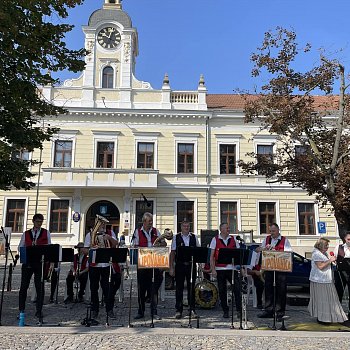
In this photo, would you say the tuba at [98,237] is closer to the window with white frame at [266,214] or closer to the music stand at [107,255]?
the music stand at [107,255]

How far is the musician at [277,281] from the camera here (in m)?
7.34

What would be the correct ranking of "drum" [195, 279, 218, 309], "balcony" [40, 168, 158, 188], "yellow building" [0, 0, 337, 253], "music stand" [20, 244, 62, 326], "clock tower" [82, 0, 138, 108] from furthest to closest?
"clock tower" [82, 0, 138, 108], "yellow building" [0, 0, 337, 253], "balcony" [40, 168, 158, 188], "drum" [195, 279, 218, 309], "music stand" [20, 244, 62, 326]

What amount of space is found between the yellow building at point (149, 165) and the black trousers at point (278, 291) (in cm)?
1618

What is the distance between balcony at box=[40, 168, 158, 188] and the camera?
76.1ft

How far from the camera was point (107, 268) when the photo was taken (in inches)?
280

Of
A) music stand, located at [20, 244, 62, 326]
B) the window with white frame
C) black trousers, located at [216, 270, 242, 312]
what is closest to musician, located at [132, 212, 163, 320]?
black trousers, located at [216, 270, 242, 312]

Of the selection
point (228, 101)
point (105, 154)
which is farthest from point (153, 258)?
point (228, 101)

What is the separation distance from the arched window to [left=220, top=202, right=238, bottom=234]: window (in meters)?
11.0

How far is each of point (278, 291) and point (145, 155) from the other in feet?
60.6

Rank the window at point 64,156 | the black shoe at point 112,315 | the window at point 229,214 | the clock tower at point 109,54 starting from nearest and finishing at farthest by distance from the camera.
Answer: the black shoe at point 112,315
the window at point 64,156
the window at point 229,214
the clock tower at point 109,54

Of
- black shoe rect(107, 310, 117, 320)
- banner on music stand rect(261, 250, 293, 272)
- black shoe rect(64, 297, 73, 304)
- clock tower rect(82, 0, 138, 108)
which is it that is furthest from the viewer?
clock tower rect(82, 0, 138, 108)

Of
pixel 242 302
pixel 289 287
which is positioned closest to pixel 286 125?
pixel 289 287

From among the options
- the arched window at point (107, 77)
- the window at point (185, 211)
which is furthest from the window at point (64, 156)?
the window at point (185, 211)

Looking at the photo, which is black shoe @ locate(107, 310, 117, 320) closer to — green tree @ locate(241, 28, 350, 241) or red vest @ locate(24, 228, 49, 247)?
red vest @ locate(24, 228, 49, 247)
